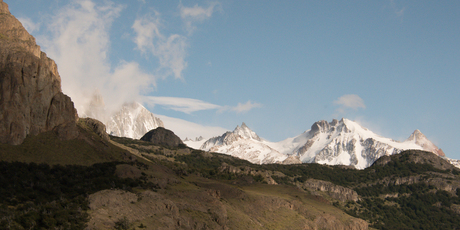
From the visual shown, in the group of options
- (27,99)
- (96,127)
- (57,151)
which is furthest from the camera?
(96,127)

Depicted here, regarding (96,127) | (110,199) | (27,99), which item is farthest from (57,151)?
(96,127)

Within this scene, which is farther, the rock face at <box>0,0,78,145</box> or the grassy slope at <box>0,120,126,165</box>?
the rock face at <box>0,0,78,145</box>

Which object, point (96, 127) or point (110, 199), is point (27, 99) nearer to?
point (110, 199)

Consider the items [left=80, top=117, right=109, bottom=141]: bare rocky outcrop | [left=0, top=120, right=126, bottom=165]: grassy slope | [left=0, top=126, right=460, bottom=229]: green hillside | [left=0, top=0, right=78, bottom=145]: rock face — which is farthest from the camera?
[left=80, top=117, right=109, bottom=141]: bare rocky outcrop

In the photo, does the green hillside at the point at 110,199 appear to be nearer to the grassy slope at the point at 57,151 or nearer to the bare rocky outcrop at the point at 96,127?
the grassy slope at the point at 57,151

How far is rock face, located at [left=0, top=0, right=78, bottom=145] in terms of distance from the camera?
308 feet

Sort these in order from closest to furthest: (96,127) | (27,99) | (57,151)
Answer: (27,99), (57,151), (96,127)

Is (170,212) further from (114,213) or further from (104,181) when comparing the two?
(104,181)

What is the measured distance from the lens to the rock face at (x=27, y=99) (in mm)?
94000

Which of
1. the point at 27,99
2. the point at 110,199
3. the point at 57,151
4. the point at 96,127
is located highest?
the point at 96,127

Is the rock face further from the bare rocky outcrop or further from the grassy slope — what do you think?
the bare rocky outcrop

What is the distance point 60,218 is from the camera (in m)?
58.6

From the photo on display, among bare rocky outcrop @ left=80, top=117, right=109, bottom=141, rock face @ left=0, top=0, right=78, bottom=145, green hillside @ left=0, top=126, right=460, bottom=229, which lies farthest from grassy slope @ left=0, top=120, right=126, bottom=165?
bare rocky outcrop @ left=80, top=117, right=109, bottom=141

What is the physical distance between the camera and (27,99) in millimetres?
97875
